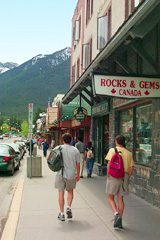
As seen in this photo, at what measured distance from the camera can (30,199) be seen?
11258mm

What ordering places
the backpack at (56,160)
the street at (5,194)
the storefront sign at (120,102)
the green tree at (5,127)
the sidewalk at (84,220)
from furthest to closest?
the green tree at (5,127), the storefront sign at (120,102), the street at (5,194), the backpack at (56,160), the sidewalk at (84,220)

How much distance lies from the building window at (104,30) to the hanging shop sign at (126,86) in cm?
1007

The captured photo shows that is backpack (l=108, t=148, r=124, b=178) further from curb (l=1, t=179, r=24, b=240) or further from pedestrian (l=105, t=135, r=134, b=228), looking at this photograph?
curb (l=1, t=179, r=24, b=240)

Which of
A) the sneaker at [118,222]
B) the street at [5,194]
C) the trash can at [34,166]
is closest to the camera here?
the sneaker at [118,222]

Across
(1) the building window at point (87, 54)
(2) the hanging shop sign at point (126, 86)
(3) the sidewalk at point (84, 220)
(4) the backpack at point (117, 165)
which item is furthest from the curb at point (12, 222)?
(1) the building window at point (87, 54)

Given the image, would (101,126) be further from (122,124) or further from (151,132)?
(151,132)

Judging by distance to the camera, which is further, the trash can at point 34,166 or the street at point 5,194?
the trash can at point 34,166

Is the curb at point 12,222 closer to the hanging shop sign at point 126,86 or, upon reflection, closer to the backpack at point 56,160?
the backpack at point 56,160

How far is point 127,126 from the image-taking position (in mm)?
13867

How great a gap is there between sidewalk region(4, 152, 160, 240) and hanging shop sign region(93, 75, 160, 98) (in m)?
2.41

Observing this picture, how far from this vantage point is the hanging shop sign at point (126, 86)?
27.3ft

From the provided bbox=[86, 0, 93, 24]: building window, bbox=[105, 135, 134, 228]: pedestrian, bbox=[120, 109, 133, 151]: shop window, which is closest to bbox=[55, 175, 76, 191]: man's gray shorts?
bbox=[105, 135, 134, 228]: pedestrian

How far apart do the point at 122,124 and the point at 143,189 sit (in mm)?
4055

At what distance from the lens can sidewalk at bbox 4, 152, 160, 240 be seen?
7.12m
